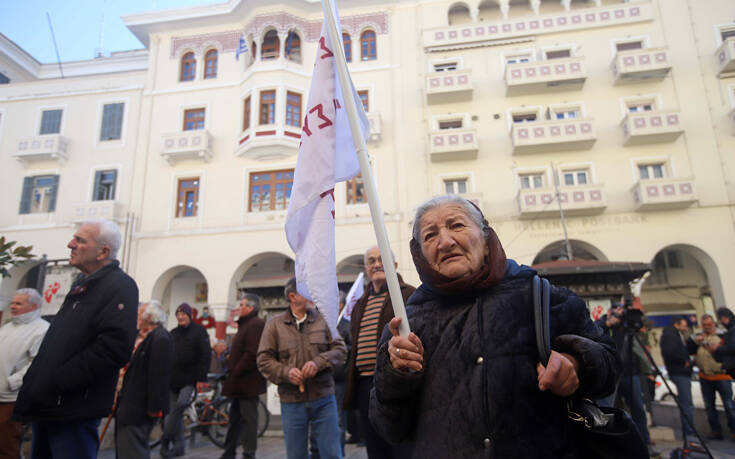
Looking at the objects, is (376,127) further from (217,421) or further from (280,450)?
(280,450)

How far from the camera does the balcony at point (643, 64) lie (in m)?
16.8

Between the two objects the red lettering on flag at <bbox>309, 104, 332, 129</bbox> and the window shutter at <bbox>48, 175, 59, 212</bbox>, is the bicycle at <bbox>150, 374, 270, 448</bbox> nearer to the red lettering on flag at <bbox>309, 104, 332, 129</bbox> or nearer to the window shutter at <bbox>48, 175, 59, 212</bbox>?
the red lettering on flag at <bbox>309, 104, 332, 129</bbox>

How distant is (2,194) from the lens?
64.3 feet

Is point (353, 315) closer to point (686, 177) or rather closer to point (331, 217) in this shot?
point (331, 217)

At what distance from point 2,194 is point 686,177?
26.3 meters

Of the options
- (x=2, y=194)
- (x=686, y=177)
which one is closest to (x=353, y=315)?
(x=686, y=177)

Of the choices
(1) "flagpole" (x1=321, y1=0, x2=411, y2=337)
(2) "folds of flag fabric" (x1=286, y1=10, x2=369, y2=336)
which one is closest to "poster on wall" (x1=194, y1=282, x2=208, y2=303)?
(2) "folds of flag fabric" (x1=286, y1=10, x2=369, y2=336)

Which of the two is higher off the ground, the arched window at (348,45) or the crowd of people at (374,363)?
the arched window at (348,45)

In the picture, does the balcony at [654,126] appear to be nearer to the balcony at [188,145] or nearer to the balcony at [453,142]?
the balcony at [453,142]

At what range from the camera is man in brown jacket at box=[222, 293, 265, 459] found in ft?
16.5

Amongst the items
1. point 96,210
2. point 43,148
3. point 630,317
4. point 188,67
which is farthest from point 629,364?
point 43,148

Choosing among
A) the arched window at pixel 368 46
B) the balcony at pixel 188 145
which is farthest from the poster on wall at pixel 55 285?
the arched window at pixel 368 46

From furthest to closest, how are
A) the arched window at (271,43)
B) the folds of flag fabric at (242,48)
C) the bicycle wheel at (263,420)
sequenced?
the arched window at (271,43)
the folds of flag fabric at (242,48)
the bicycle wheel at (263,420)

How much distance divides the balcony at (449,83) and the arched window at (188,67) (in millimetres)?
10382
